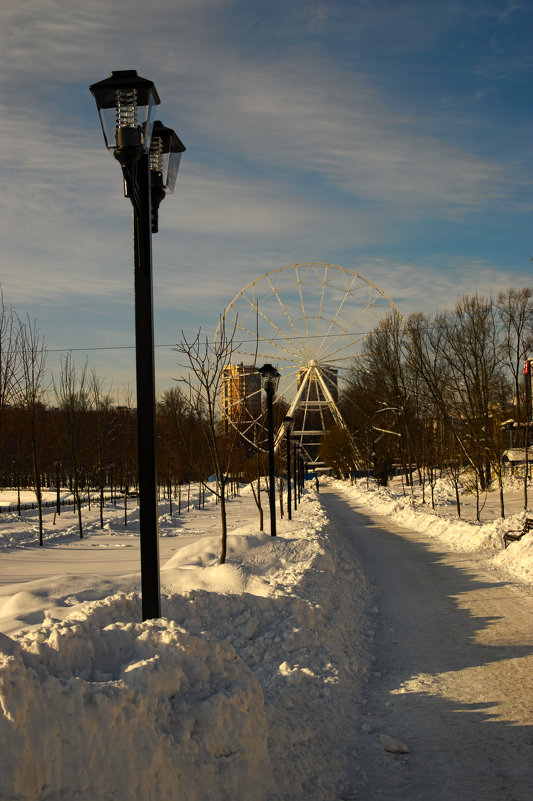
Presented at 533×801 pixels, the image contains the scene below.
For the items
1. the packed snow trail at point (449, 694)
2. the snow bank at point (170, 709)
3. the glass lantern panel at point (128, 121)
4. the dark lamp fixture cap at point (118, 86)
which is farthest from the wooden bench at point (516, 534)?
the dark lamp fixture cap at point (118, 86)

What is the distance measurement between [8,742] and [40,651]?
77 centimetres

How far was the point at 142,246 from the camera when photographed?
499 centimetres

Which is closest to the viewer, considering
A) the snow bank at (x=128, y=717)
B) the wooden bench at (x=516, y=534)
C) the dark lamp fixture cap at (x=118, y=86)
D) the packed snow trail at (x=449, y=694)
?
the snow bank at (x=128, y=717)

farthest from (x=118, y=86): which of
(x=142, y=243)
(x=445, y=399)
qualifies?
(x=445, y=399)

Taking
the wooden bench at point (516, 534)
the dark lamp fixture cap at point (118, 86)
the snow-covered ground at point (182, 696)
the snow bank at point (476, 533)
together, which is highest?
the dark lamp fixture cap at point (118, 86)

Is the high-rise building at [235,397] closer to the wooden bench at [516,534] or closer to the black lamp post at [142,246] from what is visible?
the wooden bench at [516,534]

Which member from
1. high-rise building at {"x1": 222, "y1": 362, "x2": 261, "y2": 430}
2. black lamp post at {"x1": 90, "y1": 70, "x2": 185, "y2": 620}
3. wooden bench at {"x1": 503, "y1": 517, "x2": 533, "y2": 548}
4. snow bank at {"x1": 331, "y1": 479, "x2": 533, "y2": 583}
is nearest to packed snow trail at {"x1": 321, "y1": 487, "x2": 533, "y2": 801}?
snow bank at {"x1": 331, "y1": 479, "x2": 533, "y2": 583}

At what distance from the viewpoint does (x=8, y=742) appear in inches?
111

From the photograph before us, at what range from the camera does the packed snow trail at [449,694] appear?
14.0 ft

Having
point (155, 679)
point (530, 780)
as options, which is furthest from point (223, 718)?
point (530, 780)

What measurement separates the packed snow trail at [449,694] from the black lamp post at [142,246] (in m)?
2.03

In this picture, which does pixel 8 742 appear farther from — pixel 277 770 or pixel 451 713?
pixel 451 713

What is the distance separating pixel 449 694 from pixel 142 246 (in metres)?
4.62

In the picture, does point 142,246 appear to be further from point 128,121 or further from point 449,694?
point 449,694
